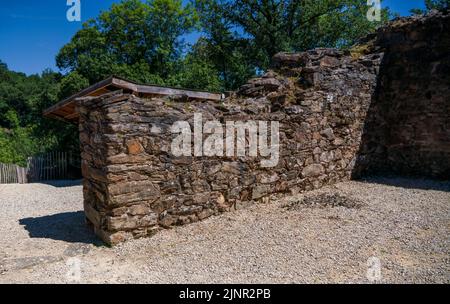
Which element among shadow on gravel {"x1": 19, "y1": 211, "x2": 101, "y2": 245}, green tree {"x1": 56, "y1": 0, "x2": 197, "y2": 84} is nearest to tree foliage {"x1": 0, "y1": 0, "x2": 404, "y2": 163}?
green tree {"x1": 56, "y1": 0, "x2": 197, "y2": 84}

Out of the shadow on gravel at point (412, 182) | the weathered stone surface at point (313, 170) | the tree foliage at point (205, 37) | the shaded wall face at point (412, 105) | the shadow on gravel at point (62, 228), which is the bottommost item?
the shadow on gravel at point (62, 228)

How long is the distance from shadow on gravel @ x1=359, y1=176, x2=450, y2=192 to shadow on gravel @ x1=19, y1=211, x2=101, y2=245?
5600mm

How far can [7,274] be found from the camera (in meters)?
3.30

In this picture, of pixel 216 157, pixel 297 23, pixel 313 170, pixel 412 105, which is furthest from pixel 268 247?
pixel 297 23

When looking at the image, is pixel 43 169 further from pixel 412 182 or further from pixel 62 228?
pixel 412 182

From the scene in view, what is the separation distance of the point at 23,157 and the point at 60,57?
5.81 meters

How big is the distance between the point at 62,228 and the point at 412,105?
7553mm

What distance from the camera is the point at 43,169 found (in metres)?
13.5

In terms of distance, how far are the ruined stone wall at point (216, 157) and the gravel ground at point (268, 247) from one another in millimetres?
305

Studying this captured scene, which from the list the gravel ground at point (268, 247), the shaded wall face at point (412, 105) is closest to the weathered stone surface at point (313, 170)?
the gravel ground at point (268, 247)

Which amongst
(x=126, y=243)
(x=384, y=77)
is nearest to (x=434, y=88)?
(x=384, y=77)

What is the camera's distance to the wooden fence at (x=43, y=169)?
1252cm

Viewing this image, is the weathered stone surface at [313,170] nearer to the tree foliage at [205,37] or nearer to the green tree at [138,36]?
the tree foliage at [205,37]
